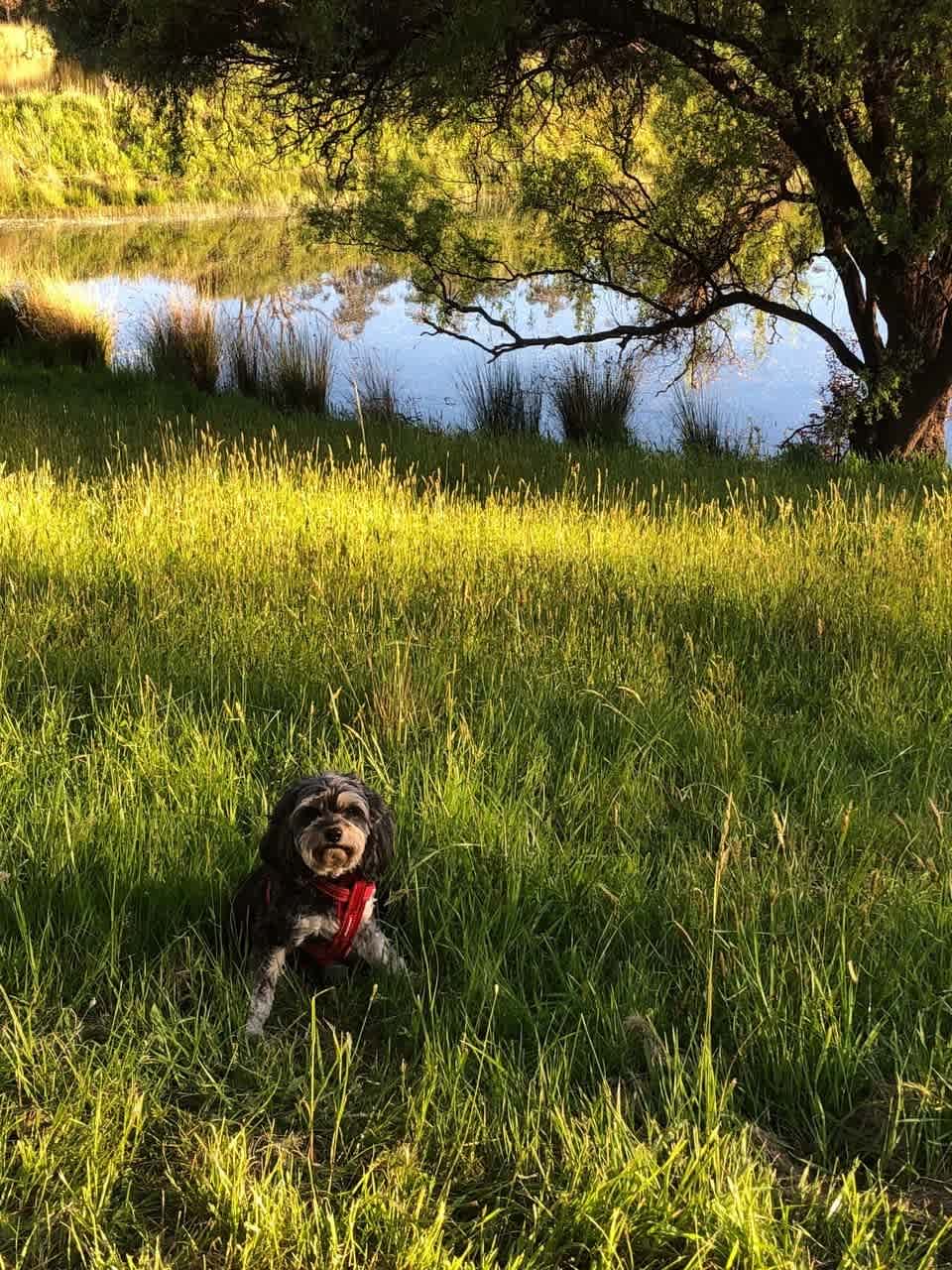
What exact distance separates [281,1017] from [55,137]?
3128 cm

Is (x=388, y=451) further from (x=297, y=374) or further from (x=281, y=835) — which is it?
(x=281, y=835)

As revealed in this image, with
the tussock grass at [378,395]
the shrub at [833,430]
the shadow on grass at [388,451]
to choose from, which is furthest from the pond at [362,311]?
the shadow on grass at [388,451]

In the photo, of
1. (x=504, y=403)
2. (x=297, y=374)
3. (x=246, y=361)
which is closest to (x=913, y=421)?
(x=504, y=403)

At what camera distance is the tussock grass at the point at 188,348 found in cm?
1188

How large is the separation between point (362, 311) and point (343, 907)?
1735 cm

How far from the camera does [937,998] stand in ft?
6.77

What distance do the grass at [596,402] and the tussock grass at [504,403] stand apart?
0.34m

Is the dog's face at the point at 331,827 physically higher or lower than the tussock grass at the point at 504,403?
lower

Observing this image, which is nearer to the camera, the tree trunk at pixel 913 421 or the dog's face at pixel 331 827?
the dog's face at pixel 331 827

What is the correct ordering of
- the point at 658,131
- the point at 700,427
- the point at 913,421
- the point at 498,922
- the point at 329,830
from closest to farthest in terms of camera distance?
1. the point at 329,830
2. the point at 498,922
3. the point at 913,421
4. the point at 658,131
5. the point at 700,427

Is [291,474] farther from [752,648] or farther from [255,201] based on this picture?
[255,201]

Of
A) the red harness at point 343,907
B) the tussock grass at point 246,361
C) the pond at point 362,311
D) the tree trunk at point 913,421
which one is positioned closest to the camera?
the red harness at point 343,907

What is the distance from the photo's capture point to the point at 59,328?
12.1 m

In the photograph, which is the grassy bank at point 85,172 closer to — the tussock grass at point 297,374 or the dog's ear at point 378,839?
the tussock grass at point 297,374
